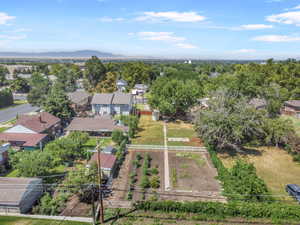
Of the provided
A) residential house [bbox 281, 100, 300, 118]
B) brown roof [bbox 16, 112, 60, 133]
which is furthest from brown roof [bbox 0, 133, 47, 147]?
residential house [bbox 281, 100, 300, 118]

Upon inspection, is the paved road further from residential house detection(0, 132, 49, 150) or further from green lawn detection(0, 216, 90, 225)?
green lawn detection(0, 216, 90, 225)

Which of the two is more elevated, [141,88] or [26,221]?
[141,88]

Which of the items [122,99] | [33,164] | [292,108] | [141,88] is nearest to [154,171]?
[33,164]

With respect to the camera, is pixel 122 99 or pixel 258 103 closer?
pixel 122 99

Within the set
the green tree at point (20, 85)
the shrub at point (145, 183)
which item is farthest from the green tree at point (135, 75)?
the shrub at point (145, 183)

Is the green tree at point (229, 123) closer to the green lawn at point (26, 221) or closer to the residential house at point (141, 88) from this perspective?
the green lawn at point (26, 221)

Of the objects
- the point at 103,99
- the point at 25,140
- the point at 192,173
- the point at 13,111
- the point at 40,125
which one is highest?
the point at 103,99

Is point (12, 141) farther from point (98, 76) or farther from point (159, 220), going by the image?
point (98, 76)

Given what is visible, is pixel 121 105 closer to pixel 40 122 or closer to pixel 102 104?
pixel 102 104
